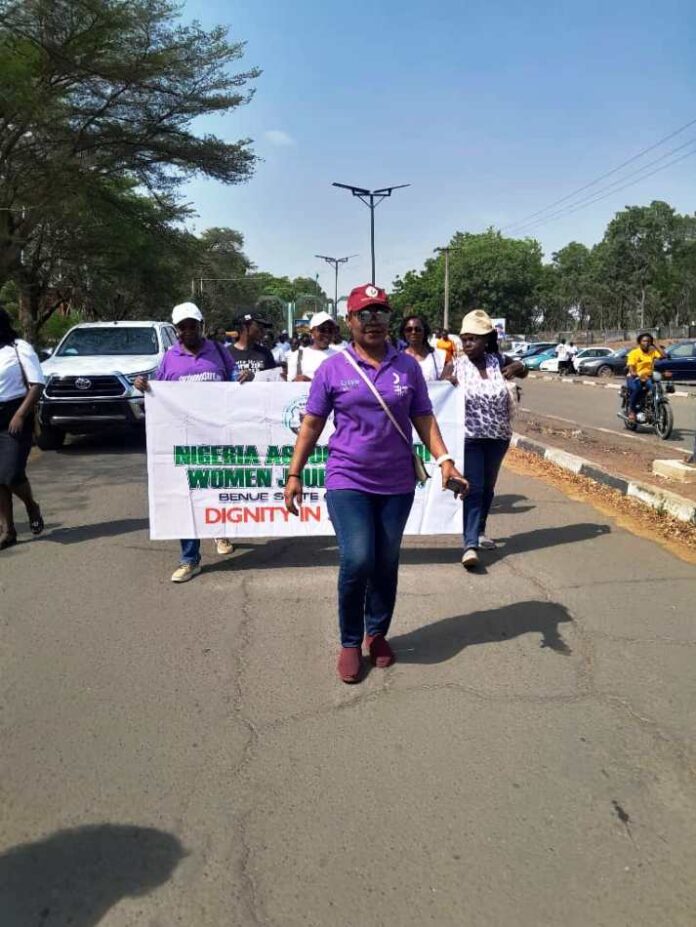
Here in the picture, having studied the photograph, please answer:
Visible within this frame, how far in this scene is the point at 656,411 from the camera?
510 inches

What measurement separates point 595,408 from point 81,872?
58.9ft

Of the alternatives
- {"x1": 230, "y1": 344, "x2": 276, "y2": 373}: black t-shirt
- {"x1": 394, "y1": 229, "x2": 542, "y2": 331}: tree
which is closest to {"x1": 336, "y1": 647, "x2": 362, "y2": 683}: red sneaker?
{"x1": 230, "y1": 344, "x2": 276, "y2": 373}: black t-shirt

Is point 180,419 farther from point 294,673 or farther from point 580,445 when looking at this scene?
point 580,445

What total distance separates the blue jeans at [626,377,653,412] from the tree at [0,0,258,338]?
512 inches

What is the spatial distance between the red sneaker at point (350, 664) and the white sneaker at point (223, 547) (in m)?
2.43

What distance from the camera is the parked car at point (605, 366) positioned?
3528 cm

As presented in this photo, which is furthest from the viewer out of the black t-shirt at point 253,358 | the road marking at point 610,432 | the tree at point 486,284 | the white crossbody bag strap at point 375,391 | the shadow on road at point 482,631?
the tree at point 486,284

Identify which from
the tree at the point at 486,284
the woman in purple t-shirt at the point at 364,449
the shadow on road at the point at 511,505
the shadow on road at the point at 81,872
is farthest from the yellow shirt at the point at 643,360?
the tree at the point at 486,284

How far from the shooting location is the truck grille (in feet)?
35.5

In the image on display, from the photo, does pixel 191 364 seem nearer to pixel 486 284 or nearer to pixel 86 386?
pixel 86 386

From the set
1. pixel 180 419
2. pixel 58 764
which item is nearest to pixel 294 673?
pixel 58 764

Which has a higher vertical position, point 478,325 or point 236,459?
point 478,325

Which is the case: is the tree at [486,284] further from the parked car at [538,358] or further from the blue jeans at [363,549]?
the blue jeans at [363,549]

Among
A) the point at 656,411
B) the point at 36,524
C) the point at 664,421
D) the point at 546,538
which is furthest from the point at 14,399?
the point at 656,411
